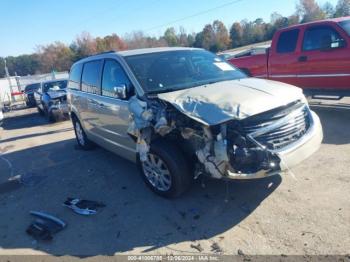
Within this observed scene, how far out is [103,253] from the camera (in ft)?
11.3

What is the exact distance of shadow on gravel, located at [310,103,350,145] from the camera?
19.5ft

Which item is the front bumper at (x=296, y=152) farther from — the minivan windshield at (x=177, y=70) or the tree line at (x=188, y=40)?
the tree line at (x=188, y=40)

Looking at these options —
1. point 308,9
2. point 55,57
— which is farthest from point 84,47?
point 308,9

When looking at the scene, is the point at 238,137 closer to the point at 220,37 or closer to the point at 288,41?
the point at 288,41

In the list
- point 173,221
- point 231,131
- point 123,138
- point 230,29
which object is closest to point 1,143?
point 123,138

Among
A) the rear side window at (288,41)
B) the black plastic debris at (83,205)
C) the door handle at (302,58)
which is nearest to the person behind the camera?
the black plastic debris at (83,205)

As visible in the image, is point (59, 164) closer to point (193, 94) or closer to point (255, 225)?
point (193, 94)

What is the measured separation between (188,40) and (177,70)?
6250 centimetres

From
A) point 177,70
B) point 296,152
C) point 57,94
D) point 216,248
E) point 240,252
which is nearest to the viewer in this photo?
point 240,252

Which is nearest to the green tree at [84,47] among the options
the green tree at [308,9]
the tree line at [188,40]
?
the tree line at [188,40]

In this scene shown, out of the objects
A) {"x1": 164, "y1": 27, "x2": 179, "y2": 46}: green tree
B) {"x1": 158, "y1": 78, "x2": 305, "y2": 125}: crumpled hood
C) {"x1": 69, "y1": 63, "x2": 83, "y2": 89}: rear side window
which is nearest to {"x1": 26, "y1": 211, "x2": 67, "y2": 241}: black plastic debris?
{"x1": 158, "y1": 78, "x2": 305, "y2": 125}: crumpled hood

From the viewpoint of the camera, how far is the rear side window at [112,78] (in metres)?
4.84

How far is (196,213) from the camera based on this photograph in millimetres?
3963

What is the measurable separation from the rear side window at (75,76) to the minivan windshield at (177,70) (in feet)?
7.42
